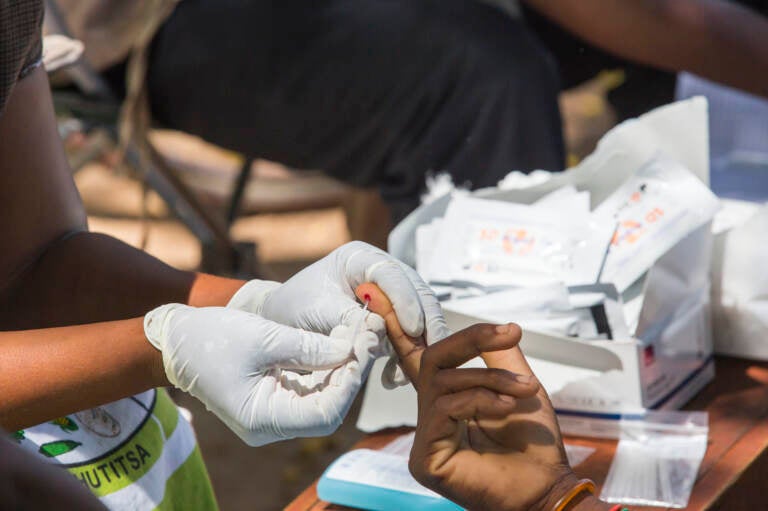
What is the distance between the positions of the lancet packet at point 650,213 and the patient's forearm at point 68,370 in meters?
0.61

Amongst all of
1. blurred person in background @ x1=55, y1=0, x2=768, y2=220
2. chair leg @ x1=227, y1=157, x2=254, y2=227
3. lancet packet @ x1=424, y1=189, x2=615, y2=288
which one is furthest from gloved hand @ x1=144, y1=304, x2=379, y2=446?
chair leg @ x1=227, y1=157, x2=254, y2=227

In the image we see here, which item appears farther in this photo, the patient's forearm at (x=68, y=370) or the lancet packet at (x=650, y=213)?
the lancet packet at (x=650, y=213)

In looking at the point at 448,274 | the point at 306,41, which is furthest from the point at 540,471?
the point at 306,41

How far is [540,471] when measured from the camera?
0.97m

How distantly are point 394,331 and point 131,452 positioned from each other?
0.30m

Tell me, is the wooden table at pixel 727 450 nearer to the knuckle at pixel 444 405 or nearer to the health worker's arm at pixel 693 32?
the knuckle at pixel 444 405

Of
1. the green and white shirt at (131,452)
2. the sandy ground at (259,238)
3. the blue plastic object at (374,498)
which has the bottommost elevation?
the sandy ground at (259,238)

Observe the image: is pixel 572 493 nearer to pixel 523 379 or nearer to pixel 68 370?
pixel 523 379

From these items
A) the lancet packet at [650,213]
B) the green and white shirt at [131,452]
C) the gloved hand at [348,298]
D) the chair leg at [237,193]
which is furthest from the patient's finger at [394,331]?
the chair leg at [237,193]

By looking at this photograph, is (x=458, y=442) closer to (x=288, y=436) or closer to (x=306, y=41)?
(x=288, y=436)

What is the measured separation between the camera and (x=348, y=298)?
3.25 ft

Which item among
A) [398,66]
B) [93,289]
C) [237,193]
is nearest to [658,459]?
[93,289]

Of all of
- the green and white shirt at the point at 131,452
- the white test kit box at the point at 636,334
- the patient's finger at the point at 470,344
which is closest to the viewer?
the patient's finger at the point at 470,344

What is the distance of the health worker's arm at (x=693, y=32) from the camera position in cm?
201
